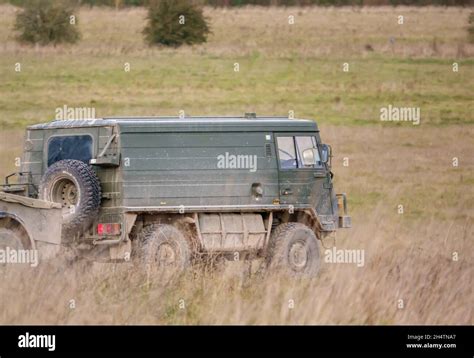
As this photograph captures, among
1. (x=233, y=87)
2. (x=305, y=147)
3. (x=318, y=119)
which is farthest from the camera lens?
(x=233, y=87)

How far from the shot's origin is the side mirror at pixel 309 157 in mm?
17312

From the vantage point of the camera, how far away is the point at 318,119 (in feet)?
113

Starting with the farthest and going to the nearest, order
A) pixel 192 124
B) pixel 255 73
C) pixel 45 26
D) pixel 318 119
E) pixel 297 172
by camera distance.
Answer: pixel 45 26 < pixel 255 73 < pixel 318 119 < pixel 297 172 < pixel 192 124

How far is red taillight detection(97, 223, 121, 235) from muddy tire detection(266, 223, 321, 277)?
202 cm

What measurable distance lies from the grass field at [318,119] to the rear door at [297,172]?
1.12 m

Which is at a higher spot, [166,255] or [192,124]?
[192,124]

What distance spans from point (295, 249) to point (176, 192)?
1.78m

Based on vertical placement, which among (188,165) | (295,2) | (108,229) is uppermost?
(295,2)

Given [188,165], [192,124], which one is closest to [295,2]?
[192,124]

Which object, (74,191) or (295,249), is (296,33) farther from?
(74,191)

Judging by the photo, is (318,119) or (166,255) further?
(318,119)

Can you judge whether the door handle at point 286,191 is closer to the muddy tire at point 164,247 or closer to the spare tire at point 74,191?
the muddy tire at point 164,247

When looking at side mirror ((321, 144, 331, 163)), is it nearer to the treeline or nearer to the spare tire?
the spare tire
